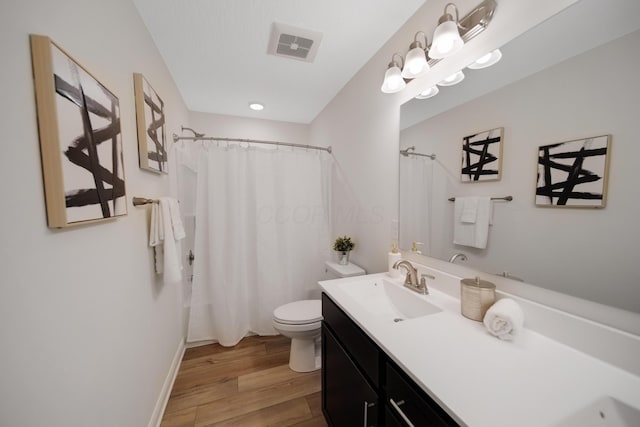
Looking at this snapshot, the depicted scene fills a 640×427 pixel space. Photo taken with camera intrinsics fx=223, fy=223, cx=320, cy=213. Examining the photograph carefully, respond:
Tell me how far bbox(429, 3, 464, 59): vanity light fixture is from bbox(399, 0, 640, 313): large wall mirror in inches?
6.4

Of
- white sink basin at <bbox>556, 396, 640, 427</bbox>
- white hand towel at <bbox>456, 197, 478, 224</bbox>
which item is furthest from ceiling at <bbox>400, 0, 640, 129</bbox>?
white sink basin at <bbox>556, 396, 640, 427</bbox>

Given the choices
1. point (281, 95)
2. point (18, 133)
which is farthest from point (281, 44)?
point (18, 133)

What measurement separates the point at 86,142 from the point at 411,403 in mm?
1278

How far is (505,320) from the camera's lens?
→ 0.77m

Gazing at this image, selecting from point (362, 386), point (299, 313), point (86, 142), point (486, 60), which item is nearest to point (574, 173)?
point (486, 60)

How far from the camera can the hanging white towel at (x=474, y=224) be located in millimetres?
997

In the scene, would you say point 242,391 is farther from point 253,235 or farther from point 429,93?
point 429,93

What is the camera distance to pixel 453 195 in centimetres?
114

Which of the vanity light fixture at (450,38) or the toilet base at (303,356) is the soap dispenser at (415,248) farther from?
the toilet base at (303,356)

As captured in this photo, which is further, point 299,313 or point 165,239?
point 299,313

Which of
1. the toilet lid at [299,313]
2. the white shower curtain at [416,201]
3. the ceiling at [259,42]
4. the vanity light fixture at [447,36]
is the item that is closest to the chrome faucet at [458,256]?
the white shower curtain at [416,201]

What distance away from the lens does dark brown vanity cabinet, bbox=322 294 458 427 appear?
627mm

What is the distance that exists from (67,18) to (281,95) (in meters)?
1.72

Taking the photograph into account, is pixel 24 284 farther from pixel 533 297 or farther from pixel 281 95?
pixel 281 95
